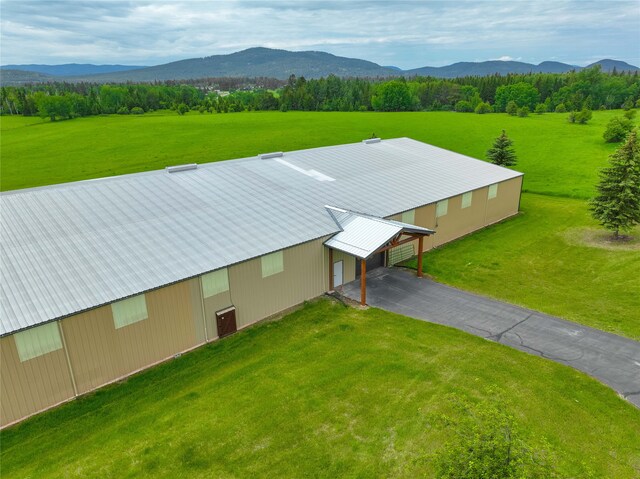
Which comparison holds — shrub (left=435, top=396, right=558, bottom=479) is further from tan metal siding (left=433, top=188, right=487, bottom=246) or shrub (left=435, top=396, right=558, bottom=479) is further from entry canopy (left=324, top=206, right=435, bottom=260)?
tan metal siding (left=433, top=188, right=487, bottom=246)

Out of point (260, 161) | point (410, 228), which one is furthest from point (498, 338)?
point (260, 161)

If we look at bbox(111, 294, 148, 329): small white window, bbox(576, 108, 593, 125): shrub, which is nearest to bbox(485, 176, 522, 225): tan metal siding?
bbox(111, 294, 148, 329): small white window

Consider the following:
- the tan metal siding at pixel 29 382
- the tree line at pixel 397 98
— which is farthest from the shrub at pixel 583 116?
the tan metal siding at pixel 29 382

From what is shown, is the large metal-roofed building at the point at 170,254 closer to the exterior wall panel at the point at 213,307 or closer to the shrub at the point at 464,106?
the exterior wall panel at the point at 213,307

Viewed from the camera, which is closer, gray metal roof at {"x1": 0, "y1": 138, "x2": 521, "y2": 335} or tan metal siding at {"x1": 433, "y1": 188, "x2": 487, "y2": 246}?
gray metal roof at {"x1": 0, "y1": 138, "x2": 521, "y2": 335}

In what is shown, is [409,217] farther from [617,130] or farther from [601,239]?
[617,130]

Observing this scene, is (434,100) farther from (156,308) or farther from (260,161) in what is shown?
(156,308)

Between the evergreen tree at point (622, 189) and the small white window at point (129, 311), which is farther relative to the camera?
the evergreen tree at point (622, 189)
